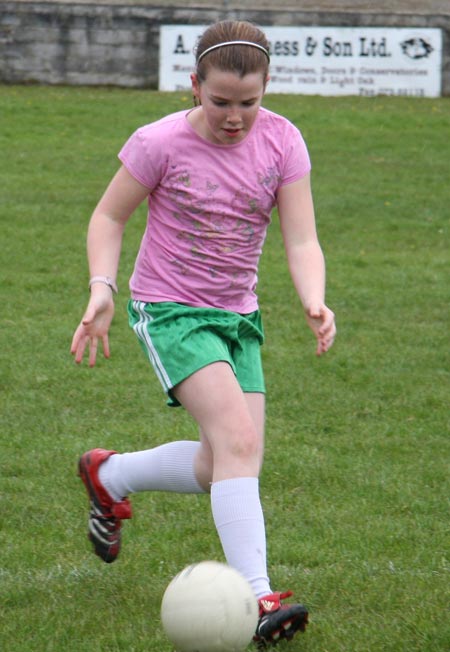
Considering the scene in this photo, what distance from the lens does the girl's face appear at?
3.62 meters

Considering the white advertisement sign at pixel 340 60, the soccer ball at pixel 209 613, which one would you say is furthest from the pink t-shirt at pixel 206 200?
the white advertisement sign at pixel 340 60

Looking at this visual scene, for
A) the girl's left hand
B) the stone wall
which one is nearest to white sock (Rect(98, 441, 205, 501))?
the girl's left hand

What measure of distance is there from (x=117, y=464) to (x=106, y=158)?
1159 cm

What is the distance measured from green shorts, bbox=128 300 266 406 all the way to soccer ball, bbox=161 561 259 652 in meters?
0.66

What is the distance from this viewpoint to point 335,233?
12.0 metres

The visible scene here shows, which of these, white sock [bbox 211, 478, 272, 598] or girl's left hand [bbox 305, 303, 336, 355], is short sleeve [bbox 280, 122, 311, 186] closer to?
girl's left hand [bbox 305, 303, 336, 355]

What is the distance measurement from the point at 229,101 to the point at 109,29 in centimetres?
1609

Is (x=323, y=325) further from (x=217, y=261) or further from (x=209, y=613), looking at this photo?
(x=209, y=613)

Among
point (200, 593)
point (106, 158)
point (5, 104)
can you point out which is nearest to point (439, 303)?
point (200, 593)

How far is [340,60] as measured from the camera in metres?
19.2

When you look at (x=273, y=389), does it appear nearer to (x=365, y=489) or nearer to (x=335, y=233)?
(x=365, y=489)

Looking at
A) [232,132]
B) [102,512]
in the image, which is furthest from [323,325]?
[102,512]

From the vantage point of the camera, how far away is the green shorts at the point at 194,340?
3688 mm

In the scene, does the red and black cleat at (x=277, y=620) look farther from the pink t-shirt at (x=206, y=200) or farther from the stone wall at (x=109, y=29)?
the stone wall at (x=109, y=29)
